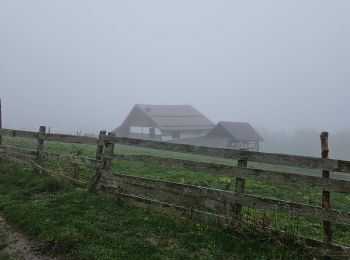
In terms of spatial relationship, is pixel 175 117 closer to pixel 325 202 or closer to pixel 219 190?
pixel 219 190

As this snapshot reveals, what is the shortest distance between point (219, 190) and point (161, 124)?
57810 mm

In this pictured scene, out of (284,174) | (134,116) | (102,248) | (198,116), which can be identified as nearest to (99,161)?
(102,248)

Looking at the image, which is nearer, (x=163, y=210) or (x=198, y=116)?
(x=163, y=210)

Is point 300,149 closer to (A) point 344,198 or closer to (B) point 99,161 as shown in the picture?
(A) point 344,198

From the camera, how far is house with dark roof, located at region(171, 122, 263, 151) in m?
69.8

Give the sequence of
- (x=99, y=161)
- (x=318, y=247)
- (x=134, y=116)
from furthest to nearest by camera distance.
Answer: (x=134, y=116)
(x=99, y=161)
(x=318, y=247)

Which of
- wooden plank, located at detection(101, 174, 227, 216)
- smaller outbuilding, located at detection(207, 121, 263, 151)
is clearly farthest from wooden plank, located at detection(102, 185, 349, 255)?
smaller outbuilding, located at detection(207, 121, 263, 151)

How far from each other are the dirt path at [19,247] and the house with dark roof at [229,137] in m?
59.5

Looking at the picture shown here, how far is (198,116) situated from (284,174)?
7366cm

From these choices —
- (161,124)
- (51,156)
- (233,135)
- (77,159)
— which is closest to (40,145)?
(51,156)

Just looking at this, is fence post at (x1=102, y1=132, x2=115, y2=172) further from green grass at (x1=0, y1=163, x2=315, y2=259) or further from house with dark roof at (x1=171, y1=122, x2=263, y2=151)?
house with dark roof at (x1=171, y1=122, x2=263, y2=151)

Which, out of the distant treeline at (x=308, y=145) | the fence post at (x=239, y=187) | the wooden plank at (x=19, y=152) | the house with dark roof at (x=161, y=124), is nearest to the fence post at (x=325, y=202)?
the fence post at (x=239, y=187)

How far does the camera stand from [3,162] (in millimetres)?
14680

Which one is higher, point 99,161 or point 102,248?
point 99,161
